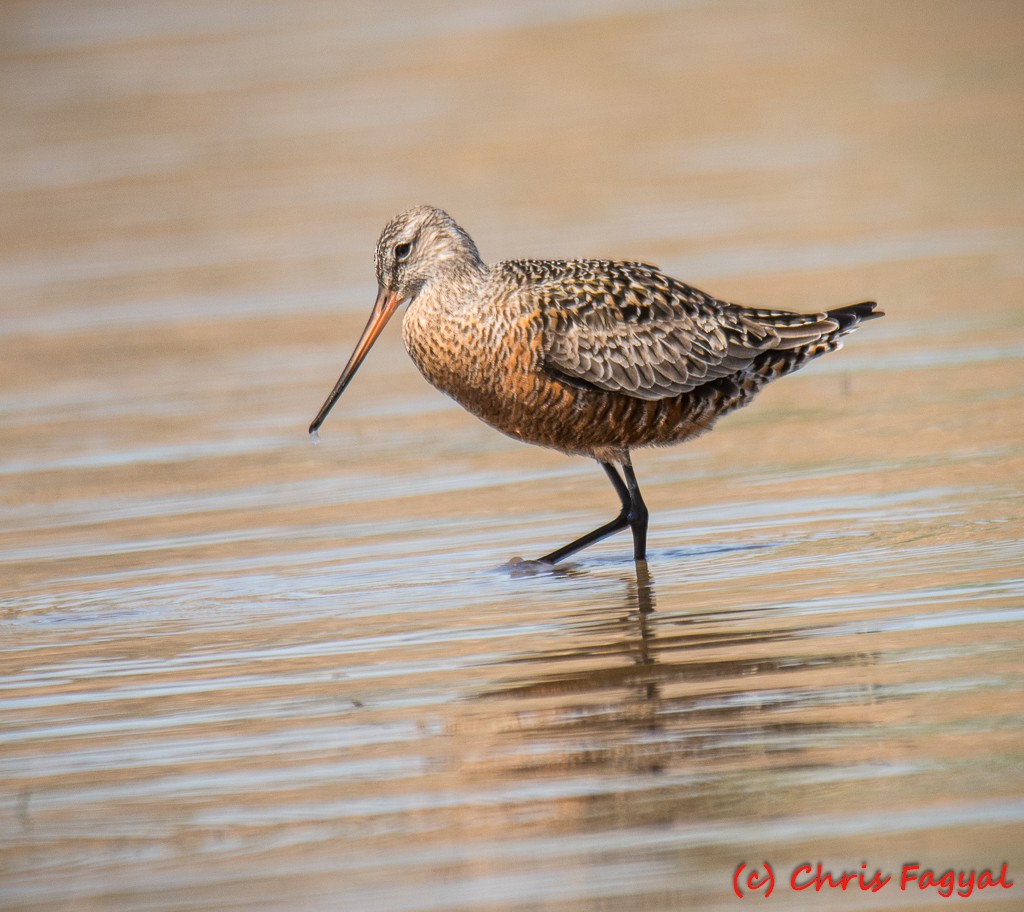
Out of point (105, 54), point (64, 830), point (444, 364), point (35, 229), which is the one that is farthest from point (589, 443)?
point (105, 54)

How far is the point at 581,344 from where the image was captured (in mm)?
7551

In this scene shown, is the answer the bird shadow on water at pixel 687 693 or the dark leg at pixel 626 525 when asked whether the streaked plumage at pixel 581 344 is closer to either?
the dark leg at pixel 626 525

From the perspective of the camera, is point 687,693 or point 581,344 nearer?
point 687,693

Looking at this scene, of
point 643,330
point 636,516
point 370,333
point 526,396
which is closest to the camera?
point 526,396

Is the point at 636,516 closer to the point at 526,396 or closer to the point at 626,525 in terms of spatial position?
the point at 626,525

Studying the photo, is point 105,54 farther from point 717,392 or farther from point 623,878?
point 623,878

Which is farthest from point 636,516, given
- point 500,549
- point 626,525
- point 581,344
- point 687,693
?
point 687,693

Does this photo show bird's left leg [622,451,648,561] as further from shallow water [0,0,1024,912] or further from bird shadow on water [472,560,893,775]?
bird shadow on water [472,560,893,775]

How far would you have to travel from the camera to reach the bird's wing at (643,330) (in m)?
7.57

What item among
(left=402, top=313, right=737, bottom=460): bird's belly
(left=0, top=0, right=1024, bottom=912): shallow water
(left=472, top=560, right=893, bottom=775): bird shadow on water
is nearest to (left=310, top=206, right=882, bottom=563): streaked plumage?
(left=402, top=313, right=737, bottom=460): bird's belly

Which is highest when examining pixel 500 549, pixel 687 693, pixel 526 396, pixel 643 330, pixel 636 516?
pixel 643 330

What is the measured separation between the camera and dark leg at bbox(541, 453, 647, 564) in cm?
750

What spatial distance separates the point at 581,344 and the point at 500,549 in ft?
2.80

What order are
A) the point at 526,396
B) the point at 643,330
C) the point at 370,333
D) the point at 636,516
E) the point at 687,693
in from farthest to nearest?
the point at 370,333 → the point at 643,330 → the point at 636,516 → the point at 526,396 → the point at 687,693
